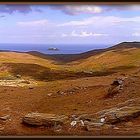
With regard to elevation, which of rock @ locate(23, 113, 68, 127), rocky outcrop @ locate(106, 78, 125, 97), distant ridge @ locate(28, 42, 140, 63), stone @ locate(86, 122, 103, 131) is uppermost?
distant ridge @ locate(28, 42, 140, 63)

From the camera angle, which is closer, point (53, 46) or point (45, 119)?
point (45, 119)

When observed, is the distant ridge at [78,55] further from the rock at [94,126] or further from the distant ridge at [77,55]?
the rock at [94,126]

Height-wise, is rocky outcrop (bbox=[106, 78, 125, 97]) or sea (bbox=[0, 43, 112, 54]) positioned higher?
sea (bbox=[0, 43, 112, 54])

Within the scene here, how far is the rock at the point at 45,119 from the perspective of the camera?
16.9 feet

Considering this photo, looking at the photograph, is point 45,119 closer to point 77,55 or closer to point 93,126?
point 93,126

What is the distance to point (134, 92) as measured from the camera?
17.1ft

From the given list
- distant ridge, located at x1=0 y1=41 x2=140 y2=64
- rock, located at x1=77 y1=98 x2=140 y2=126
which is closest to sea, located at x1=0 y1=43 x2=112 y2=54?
distant ridge, located at x1=0 y1=41 x2=140 y2=64

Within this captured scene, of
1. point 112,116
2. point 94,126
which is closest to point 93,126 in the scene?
point 94,126

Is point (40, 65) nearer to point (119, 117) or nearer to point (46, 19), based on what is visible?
point (46, 19)

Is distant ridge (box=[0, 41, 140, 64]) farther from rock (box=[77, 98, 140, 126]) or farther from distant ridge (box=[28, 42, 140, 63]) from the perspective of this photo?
rock (box=[77, 98, 140, 126])

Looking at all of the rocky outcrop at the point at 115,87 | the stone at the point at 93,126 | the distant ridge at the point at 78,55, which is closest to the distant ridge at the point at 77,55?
the distant ridge at the point at 78,55

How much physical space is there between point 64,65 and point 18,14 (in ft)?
2.46

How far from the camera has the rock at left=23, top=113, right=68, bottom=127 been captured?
514 cm

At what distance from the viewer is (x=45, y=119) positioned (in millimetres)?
5141
